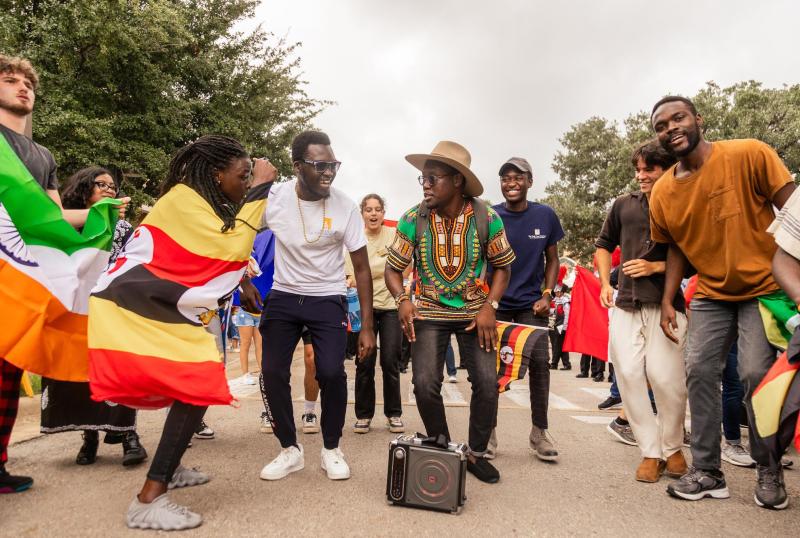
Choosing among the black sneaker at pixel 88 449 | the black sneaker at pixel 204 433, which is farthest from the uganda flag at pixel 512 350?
the black sneaker at pixel 88 449

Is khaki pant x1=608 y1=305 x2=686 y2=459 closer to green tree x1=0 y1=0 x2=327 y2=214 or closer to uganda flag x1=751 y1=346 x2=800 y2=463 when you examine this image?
uganda flag x1=751 y1=346 x2=800 y2=463

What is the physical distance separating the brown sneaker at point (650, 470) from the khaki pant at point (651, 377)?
0.04 meters

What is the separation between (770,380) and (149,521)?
2.99 metres

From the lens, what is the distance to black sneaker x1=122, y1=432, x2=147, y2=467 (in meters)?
3.86

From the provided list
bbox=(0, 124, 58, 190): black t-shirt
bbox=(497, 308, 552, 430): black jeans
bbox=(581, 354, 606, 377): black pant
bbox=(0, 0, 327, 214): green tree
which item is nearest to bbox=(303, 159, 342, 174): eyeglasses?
bbox=(0, 124, 58, 190): black t-shirt

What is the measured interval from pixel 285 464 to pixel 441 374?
1154 mm

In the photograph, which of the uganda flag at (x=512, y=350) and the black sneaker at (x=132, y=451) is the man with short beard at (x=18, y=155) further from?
the uganda flag at (x=512, y=350)

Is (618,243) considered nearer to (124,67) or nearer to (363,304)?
(363,304)

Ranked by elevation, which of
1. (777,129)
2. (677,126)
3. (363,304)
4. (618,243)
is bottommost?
(363,304)

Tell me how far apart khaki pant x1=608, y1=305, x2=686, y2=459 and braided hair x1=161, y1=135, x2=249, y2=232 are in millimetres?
2899

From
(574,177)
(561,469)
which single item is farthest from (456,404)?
(574,177)

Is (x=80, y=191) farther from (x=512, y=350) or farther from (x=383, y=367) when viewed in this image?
(x=512, y=350)

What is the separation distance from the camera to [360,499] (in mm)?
3357

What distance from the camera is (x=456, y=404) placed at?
6938mm
